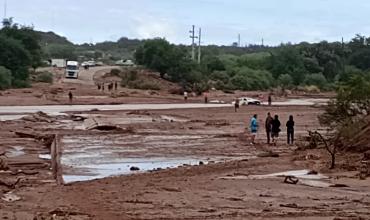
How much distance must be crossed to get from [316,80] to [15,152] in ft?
335

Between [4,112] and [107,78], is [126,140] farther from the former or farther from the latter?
[107,78]

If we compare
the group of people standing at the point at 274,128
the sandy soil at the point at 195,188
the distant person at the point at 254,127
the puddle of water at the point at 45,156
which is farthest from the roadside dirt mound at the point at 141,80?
the puddle of water at the point at 45,156

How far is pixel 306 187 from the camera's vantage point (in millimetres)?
23766

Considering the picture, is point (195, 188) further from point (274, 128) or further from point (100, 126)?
point (100, 126)

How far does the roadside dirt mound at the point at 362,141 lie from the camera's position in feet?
108

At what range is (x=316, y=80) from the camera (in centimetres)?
13362

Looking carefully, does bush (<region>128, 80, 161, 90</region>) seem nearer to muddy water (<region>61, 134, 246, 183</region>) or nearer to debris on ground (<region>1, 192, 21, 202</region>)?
muddy water (<region>61, 134, 246, 183</region>)

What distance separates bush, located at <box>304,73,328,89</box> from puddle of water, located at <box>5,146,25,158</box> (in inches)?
3824

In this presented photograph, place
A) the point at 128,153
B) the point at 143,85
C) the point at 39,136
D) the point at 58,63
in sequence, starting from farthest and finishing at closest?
the point at 58,63 < the point at 143,85 < the point at 39,136 < the point at 128,153

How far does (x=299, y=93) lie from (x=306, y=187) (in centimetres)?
9664

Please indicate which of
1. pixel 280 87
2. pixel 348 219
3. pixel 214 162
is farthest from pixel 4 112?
pixel 280 87

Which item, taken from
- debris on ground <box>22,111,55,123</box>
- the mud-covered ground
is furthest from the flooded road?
the mud-covered ground

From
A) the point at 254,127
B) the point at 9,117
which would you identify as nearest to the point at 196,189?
the point at 254,127

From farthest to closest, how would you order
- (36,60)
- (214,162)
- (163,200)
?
1. (36,60)
2. (214,162)
3. (163,200)
